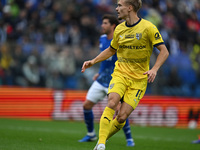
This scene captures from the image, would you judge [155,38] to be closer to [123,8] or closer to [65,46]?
[123,8]

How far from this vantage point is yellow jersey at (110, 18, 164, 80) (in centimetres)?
638

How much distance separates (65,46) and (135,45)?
29.0ft

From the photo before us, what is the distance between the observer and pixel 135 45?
645 centimetres

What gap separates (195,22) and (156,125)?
949cm

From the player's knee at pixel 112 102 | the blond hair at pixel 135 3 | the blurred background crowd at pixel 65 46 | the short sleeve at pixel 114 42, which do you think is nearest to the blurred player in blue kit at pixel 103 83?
the short sleeve at pixel 114 42

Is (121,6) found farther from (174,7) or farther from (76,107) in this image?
(174,7)

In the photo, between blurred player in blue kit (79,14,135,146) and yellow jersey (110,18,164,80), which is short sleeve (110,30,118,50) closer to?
yellow jersey (110,18,164,80)

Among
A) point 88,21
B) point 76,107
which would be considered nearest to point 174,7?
point 88,21

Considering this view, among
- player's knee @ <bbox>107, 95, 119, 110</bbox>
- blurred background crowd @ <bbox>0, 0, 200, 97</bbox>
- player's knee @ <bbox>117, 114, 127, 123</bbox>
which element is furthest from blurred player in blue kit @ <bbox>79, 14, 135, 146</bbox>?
blurred background crowd @ <bbox>0, 0, 200, 97</bbox>

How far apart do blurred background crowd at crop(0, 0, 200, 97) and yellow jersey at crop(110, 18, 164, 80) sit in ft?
26.6

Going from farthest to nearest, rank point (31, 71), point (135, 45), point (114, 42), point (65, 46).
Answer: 1. point (65, 46)
2. point (31, 71)
3. point (114, 42)
4. point (135, 45)

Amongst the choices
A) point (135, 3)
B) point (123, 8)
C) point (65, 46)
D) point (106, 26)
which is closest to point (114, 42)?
point (123, 8)

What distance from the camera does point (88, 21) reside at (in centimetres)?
1769

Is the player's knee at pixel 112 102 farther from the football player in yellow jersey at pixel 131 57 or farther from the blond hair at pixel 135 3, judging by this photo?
the blond hair at pixel 135 3
